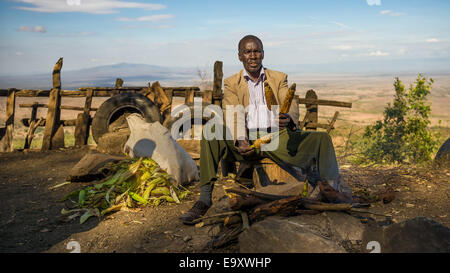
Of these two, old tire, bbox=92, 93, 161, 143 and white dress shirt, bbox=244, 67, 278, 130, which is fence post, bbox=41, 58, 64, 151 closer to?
old tire, bbox=92, 93, 161, 143

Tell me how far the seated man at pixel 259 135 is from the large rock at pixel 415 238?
3.32 feet

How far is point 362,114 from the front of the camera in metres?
27.9

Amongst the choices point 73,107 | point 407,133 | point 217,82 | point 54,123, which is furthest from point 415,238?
point 54,123

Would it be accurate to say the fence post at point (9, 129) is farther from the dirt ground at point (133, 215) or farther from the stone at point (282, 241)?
the stone at point (282, 241)

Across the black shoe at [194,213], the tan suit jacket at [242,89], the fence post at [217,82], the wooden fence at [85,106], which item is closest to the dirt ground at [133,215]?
the black shoe at [194,213]

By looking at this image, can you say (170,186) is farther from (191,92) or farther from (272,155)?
(191,92)

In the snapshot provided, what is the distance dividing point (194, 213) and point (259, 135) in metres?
1.13

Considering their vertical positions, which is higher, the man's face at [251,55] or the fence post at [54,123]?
the man's face at [251,55]

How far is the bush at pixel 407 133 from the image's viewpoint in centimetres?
787

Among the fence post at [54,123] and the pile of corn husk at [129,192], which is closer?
the pile of corn husk at [129,192]

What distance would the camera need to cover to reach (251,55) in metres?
4.23

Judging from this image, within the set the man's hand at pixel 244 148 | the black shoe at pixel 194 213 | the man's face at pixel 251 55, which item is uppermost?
the man's face at pixel 251 55
